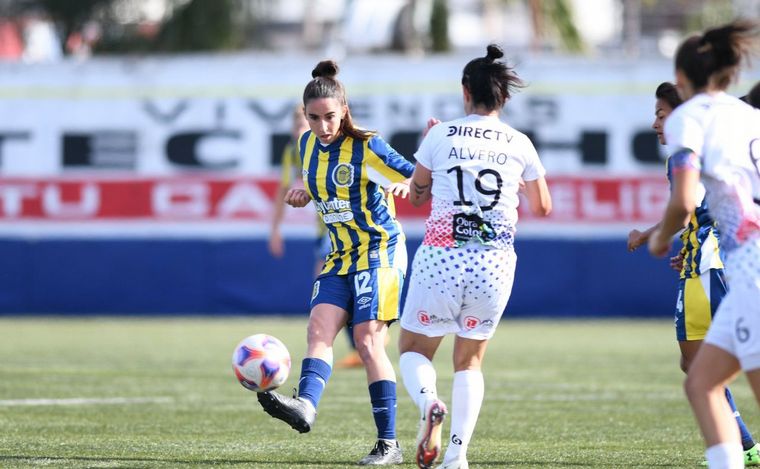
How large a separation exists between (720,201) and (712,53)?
1.91ft

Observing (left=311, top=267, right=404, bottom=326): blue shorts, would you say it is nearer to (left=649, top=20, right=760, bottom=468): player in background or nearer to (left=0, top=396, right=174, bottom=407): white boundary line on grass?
(left=649, top=20, right=760, bottom=468): player in background

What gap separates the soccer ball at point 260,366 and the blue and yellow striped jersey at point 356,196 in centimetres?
60

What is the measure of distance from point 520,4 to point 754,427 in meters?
19.7

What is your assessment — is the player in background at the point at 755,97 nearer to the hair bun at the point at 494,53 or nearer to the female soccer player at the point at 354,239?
the hair bun at the point at 494,53

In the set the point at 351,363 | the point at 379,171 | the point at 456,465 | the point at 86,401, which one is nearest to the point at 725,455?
the point at 456,465

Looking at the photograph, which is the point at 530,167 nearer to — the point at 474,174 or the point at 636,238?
the point at 474,174

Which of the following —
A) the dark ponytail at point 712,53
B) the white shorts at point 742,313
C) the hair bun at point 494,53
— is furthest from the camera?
the hair bun at point 494,53

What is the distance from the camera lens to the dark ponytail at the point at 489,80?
650 centimetres

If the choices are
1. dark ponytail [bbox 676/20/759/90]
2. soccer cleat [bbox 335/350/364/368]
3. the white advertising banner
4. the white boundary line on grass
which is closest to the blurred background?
the white advertising banner

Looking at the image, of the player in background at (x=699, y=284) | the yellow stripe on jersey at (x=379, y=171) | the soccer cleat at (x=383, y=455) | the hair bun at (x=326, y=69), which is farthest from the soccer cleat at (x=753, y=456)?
the hair bun at (x=326, y=69)

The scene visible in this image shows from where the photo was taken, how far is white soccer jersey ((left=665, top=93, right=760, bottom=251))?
17.2 ft

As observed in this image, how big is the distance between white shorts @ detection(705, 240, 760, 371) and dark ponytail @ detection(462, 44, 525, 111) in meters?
1.62

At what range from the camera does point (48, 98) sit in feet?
65.3

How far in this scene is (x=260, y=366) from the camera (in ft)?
22.4
